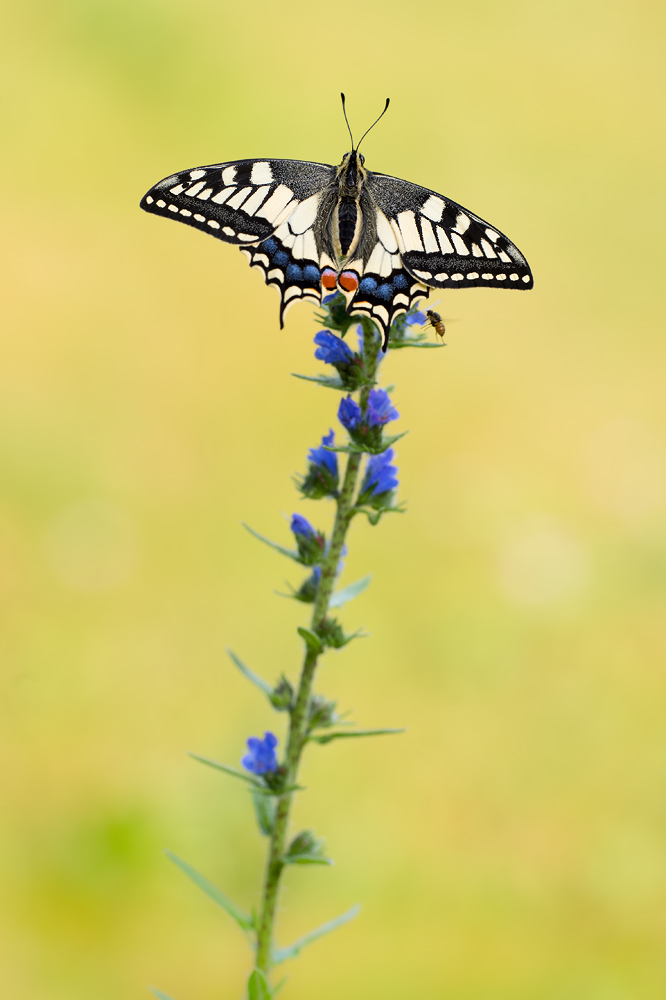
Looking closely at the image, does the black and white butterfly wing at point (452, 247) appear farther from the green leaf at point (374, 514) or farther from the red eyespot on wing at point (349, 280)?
the green leaf at point (374, 514)

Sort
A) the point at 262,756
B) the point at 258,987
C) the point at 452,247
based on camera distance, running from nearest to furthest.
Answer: the point at 258,987 < the point at 262,756 < the point at 452,247

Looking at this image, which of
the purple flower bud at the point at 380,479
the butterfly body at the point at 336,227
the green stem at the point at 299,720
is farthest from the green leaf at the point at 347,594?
the butterfly body at the point at 336,227

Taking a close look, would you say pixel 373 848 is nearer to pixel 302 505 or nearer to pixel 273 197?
pixel 302 505

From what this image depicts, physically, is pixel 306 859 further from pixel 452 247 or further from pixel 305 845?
pixel 452 247

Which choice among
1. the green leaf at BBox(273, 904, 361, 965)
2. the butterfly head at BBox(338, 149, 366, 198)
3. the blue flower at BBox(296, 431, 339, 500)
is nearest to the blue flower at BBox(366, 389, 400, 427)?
the blue flower at BBox(296, 431, 339, 500)

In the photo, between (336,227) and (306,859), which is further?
(336,227)

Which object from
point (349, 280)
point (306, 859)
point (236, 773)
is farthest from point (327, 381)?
point (306, 859)
